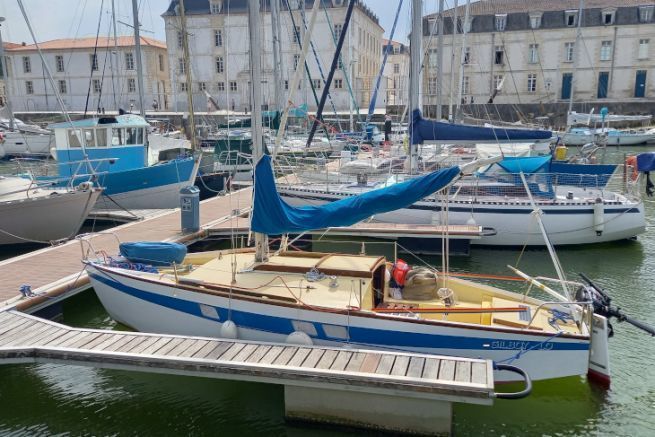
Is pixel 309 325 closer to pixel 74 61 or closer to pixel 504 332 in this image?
pixel 504 332

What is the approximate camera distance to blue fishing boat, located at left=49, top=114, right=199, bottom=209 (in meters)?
19.7

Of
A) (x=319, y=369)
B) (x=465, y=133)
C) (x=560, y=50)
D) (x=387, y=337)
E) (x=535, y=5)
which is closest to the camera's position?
(x=319, y=369)

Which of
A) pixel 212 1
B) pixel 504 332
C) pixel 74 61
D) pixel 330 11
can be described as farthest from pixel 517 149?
pixel 74 61

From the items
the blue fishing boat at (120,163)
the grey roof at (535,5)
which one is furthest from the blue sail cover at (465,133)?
the grey roof at (535,5)

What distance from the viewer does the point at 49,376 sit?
909cm

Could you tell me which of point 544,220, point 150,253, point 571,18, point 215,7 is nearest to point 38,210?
point 150,253

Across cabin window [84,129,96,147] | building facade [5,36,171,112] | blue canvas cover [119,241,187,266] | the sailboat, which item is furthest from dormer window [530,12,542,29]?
blue canvas cover [119,241,187,266]

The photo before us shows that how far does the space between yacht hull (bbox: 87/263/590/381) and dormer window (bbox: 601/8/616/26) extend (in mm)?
55215

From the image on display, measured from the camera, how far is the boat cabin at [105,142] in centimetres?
1969

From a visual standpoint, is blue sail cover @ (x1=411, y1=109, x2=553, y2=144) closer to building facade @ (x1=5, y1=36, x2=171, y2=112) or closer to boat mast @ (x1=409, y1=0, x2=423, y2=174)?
boat mast @ (x1=409, y1=0, x2=423, y2=174)

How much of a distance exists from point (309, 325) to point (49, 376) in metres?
4.53

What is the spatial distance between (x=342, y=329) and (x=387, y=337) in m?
0.67

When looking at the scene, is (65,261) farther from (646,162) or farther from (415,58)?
(646,162)

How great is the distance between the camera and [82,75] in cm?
6262
